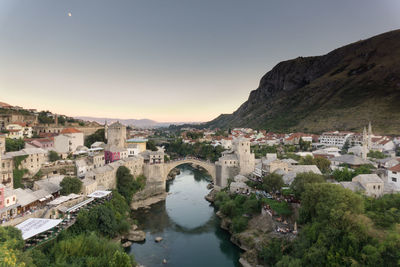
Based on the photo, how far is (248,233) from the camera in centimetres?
1752

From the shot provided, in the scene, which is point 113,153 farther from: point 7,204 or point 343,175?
point 343,175

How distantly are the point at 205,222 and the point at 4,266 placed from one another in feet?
52.9

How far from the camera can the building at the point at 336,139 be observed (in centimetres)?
4201

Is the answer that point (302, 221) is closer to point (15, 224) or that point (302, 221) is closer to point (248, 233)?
point (248, 233)

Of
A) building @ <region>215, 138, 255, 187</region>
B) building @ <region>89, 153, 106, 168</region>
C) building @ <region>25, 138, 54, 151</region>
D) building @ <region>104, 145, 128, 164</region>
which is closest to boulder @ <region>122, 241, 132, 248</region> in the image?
building @ <region>89, 153, 106, 168</region>

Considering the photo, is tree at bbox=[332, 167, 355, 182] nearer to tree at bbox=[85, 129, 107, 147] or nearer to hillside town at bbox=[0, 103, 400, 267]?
hillside town at bbox=[0, 103, 400, 267]

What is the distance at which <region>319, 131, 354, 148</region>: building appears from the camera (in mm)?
42006

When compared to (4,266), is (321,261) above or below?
below

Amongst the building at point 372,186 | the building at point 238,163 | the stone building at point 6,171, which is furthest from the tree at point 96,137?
the building at point 372,186

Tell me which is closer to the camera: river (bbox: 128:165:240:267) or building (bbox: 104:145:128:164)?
river (bbox: 128:165:240:267)

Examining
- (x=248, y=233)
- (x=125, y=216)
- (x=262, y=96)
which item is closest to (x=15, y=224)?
(x=125, y=216)

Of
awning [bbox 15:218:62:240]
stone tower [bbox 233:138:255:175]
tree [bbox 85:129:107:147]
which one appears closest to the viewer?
Answer: awning [bbox 15:218:62:240]

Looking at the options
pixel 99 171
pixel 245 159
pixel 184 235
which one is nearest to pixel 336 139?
pixel 245 159

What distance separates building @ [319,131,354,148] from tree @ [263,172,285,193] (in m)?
27.6
